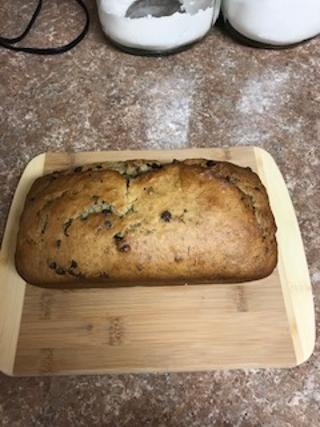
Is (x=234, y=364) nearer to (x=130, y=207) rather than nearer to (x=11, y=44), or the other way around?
(x=130, y=207)

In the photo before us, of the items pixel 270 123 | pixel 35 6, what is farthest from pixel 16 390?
pixel 35 6

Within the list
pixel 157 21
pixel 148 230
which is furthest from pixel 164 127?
pixel 148 230

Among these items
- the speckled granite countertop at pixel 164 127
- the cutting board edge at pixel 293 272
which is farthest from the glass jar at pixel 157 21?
the cutting board edge at pixel 293 272

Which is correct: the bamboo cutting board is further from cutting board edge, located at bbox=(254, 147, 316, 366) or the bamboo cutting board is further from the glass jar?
the glass jar

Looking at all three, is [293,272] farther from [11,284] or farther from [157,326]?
[11,284]

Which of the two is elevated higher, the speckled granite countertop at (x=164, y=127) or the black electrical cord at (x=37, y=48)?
the black electrical cord at (x=37, y=48)

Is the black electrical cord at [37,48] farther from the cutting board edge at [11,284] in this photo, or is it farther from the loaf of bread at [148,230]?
the loaf of bread at [148,230]

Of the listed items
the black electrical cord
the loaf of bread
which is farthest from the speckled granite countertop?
the loaf of bread
